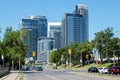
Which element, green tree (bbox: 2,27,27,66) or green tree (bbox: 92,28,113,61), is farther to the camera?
green tree (bbox: 92,28,113,61)

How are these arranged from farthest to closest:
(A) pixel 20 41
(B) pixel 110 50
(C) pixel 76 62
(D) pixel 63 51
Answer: (D) pixel 63 51
(C) pixel 76 62
(B) pixel 110 50
(A) pixel 20 41

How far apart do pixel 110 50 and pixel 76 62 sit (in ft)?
128

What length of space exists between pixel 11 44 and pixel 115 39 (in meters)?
39.6

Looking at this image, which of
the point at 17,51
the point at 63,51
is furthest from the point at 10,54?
the point at 63,51

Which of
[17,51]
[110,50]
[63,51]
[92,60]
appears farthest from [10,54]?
[63,51]

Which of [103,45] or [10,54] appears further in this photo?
[103,45]

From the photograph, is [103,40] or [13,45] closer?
[13,45]

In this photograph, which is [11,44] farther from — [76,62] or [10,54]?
[76,62]

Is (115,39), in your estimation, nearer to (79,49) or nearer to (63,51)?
(79,49)

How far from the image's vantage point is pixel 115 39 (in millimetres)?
120688

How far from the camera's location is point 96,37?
125 m

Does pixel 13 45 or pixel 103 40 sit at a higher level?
pixel 103 40

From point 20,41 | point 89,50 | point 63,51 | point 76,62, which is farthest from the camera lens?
point 63,51

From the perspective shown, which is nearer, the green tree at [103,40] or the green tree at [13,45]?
the green tree at [13,45]
